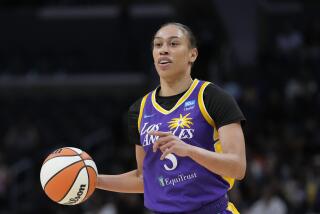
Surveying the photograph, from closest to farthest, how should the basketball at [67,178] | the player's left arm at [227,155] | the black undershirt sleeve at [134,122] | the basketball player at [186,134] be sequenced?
the player's left arm at [227,155] → the basketball player at [186,134] → the basketball at [67,178] → the black undershirt sleeve at [134,122]

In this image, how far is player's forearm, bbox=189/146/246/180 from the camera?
4199 millimetres

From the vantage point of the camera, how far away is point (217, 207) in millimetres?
4660

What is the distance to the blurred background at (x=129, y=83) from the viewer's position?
1312 cm

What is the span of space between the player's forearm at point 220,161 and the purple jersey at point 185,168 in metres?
0.26

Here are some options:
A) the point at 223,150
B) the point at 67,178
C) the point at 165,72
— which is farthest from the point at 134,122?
the point at 223,150

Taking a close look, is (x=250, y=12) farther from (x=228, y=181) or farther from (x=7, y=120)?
(x=228, y=181)

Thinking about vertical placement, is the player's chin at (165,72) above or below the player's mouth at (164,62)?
below

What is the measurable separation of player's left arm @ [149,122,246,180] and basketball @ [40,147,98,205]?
0.87 meters

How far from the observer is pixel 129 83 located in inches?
860

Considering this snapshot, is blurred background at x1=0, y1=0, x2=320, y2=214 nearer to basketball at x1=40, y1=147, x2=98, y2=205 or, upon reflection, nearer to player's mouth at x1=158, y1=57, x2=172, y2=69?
basketball at x1=40, y1=147, x2=98, y2=205

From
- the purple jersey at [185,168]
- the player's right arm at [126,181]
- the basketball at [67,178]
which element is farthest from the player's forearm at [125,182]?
the purple jersey at [185,168]

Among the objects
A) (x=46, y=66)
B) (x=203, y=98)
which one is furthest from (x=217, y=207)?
(x=46, y=66)

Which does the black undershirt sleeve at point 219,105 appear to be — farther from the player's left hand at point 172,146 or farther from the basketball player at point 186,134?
the player's left hand at point 172,146

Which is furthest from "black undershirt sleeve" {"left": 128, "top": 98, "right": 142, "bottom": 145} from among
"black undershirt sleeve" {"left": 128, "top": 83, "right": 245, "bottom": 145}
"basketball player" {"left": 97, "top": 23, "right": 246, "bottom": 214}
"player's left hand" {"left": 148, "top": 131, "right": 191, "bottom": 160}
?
"player's left hand" {"left": 148, "top": 131, "right": 191, "bottom": 160}
